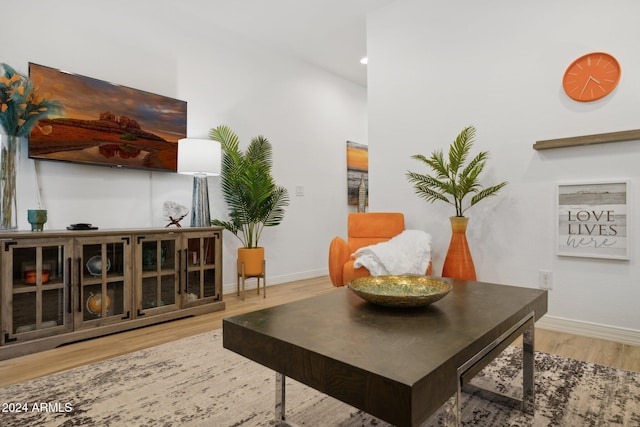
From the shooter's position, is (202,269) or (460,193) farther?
(202,269)

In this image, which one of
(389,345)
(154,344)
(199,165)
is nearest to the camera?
(389,345)

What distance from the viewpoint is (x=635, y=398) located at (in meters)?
1.50

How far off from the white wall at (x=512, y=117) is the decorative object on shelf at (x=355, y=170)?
5.29 feet

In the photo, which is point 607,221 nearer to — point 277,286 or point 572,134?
point 572,134

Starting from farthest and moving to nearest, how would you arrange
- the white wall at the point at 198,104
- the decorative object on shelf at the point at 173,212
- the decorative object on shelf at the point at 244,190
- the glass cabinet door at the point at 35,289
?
the decorative object on shelf at the point at 244,190 < the decorative object on shelf at the point at 173,212 < the white wall at the point at 198,104 < the glass cabinet door at the point at 35,289

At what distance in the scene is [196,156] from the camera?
114 inches

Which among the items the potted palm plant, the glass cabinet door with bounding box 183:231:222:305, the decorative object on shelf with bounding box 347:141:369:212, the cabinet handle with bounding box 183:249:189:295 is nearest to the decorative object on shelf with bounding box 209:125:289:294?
the potted palm plant

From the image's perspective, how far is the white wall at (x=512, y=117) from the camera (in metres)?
2.25

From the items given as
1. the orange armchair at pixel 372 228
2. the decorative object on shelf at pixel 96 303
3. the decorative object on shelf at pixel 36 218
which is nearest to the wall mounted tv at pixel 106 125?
the decorative object on shelf at pixel 36 218

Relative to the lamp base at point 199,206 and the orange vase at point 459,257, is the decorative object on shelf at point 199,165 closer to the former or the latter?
the lamp base at point 199,206

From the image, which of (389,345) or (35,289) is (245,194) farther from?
(389,345)

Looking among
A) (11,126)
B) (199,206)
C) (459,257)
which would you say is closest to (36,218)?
(11,126)

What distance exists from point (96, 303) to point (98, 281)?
0.15m

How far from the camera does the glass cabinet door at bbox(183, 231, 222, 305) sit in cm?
282
